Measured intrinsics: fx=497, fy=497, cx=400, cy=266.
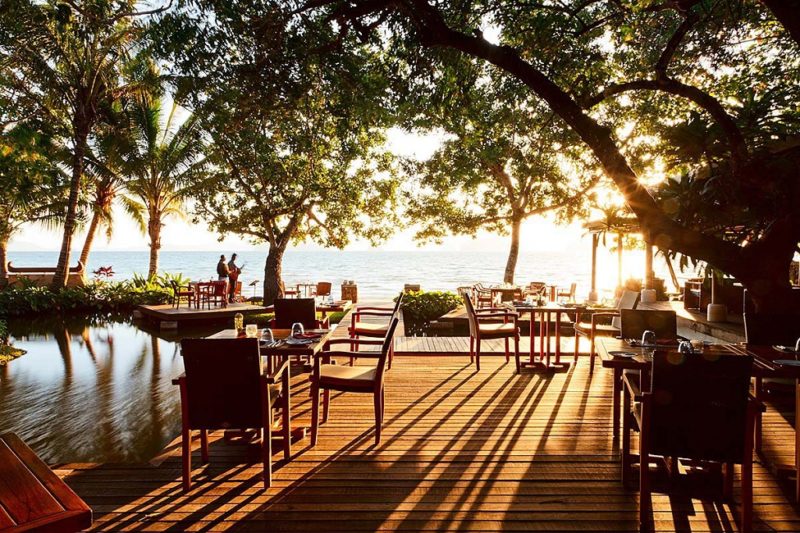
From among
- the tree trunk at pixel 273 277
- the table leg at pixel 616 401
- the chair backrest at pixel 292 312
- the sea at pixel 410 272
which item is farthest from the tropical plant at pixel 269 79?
the sea at pixel 410 272

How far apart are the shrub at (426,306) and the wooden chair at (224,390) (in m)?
9.11

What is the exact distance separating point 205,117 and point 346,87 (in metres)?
1.53

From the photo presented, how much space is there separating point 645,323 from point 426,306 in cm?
786

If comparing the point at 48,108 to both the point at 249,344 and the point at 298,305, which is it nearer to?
the point at 298,305

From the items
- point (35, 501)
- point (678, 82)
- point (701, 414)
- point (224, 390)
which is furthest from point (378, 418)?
point (678, 82)

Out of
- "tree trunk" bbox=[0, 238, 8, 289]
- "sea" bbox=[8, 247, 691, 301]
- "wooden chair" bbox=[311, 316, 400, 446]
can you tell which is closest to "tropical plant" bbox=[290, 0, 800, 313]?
"wooden chair" bbox=[311, 316, 400, 446]

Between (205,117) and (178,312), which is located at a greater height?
(205,117)

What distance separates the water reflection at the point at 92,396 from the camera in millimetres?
4262

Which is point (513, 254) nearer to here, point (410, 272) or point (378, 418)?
point (378, 418)

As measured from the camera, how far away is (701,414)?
2424 mm

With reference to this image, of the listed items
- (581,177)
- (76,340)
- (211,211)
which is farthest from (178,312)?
(581,177)

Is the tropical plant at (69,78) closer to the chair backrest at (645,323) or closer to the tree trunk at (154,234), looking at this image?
the tree trunk at (154,234)

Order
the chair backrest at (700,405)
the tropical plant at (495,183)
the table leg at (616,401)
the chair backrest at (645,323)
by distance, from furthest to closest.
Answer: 1. the tropical plant at (495,183)
2. the chair backrest at (645,323)
3. the table leg at (616,401)
4. the chair backrest at (700,405)

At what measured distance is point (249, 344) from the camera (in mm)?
2963
